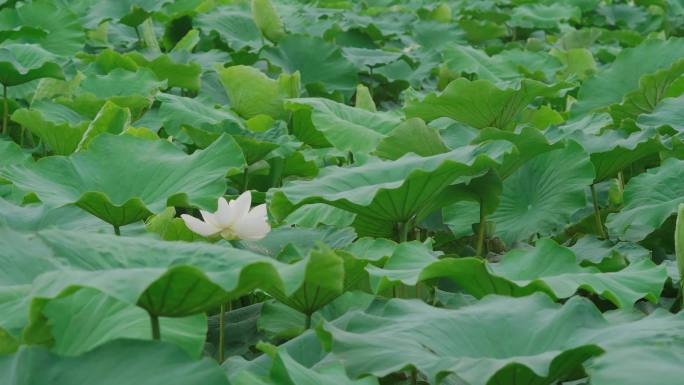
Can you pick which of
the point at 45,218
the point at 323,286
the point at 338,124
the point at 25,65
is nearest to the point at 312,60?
the point at 25,65

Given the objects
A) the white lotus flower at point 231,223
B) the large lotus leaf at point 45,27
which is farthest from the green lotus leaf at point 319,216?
the large lotus leaf at point 45,27

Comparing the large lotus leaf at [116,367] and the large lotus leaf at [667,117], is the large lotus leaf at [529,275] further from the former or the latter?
the large lotus leaf at [667,117]

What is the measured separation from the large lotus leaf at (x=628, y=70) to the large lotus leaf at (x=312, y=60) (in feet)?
2.53

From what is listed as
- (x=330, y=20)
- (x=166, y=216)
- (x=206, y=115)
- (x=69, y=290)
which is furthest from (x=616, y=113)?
(x=330, y=20)

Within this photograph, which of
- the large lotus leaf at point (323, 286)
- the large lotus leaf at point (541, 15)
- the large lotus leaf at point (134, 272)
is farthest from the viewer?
the large lotus leaf at point (541, 15)

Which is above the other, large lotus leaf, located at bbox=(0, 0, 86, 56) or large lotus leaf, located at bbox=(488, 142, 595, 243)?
large lotus leaf, located at bbox=(488, 142, 595, 243)

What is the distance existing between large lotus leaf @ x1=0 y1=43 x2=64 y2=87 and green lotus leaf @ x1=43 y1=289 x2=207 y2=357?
137 cm

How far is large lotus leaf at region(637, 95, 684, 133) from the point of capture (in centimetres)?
209

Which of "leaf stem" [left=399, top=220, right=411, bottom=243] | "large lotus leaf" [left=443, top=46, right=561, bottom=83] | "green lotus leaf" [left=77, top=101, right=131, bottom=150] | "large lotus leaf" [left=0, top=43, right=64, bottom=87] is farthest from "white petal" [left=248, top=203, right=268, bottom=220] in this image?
"large lotus leaf" [left=443, top=46, right=561, bottom=83]

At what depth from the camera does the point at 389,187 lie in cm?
161

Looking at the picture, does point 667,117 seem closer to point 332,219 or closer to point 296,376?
point 332,219

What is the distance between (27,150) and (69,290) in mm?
1549

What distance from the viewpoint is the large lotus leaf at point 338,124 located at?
2.29 metres

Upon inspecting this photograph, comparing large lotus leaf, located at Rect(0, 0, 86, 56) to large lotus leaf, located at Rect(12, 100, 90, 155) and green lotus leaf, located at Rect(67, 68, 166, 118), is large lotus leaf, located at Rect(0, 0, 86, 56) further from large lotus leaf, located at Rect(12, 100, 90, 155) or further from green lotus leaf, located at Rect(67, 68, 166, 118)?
large lotus leaf, located at Rect(12, 100, 90, 155)
